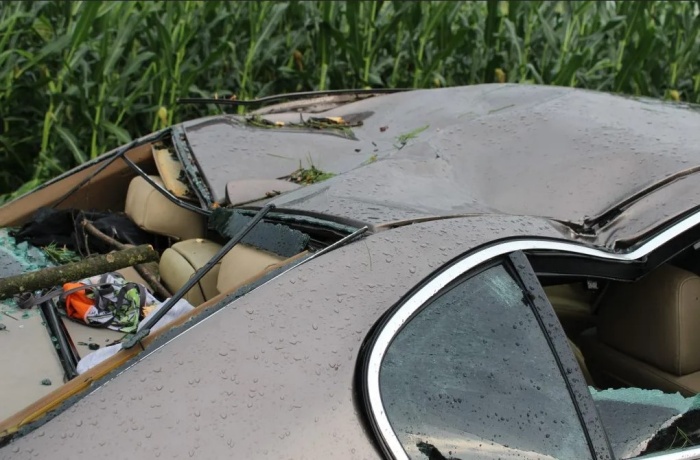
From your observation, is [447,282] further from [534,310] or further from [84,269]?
[84,269]

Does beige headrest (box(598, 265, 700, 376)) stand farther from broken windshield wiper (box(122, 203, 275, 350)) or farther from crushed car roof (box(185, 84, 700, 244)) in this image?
broken windshield wiper (box(122, 203, 275, 350))

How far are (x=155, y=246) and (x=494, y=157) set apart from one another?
4.01 ft

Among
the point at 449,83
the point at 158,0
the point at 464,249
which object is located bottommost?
the point at 449,83

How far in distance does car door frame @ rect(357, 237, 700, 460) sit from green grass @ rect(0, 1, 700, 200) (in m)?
3.61

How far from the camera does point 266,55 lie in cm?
630

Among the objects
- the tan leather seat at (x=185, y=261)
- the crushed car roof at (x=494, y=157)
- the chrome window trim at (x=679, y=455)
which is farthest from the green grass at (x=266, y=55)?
the chrome window trim at (x=679, y=455)

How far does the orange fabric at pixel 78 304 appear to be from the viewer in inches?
93.9

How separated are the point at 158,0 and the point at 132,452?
5.14 m

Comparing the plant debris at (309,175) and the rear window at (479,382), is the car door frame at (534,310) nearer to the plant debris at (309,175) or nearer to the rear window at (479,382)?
the rear window at (479,382)

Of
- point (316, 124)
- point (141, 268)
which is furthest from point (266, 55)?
point (141, 268)

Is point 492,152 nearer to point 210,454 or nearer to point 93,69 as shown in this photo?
point 210,454

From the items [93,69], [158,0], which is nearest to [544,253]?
[93,69]

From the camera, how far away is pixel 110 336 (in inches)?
91.4

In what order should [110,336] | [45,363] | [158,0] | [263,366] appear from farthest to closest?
[158,0] < [110,336] < [45,363] < [263,366]
